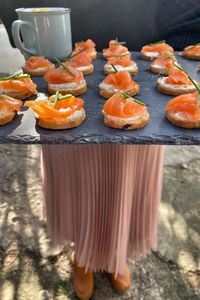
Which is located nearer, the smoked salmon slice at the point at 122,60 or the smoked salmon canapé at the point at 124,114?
the smoked salmon canapé at the point at 124,114

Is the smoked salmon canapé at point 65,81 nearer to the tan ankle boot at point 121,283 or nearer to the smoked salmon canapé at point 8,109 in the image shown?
the smoked salmon canapé at point 8,109

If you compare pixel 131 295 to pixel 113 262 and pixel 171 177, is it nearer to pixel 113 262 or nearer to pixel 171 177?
pixel 113 262

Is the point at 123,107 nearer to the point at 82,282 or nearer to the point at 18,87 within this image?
the point at 18,87

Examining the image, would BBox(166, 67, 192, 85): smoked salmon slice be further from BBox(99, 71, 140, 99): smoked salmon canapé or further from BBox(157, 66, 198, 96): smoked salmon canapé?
BBox(99, 71, 140, 99): smoked salmon canapé

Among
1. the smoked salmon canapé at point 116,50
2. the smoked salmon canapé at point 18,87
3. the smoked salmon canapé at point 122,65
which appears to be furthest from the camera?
the smoked salmon canapé at point 116,50

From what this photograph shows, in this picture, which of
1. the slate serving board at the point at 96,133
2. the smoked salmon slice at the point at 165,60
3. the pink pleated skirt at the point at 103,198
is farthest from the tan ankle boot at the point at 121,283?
the smoked salmon slice at the point at 165,60

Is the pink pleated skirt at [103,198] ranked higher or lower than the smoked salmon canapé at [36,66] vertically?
lower

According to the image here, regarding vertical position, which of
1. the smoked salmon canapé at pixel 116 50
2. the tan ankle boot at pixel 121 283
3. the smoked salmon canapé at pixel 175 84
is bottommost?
the tan ankle boot at pixel 121 283
